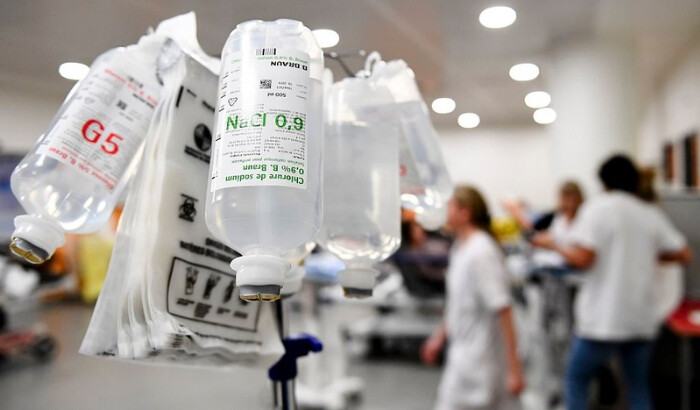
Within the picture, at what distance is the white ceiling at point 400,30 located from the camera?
690 mm

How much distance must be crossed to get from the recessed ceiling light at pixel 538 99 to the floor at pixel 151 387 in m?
2.19

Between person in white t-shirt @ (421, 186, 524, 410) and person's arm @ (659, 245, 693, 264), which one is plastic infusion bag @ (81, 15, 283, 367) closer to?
person in white t-shirt @ (421, 186, 524, 410)

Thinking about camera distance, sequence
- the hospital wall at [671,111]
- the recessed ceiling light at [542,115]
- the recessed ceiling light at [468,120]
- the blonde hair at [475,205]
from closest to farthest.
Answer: the recessed ceiling light at [468,120]
the recessed ceiling light at [542,115]
the blonde hair at [475,205]
the hospital wall at [671,111]

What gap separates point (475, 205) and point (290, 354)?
162 centimetres

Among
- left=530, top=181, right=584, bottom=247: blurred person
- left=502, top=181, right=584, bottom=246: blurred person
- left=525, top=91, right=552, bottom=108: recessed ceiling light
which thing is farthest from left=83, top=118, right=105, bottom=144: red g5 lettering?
left=530, top=181, right=584, bottom=247: blurred person

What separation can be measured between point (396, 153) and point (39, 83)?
1.60ft

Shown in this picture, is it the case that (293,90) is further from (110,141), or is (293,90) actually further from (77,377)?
(77,377)

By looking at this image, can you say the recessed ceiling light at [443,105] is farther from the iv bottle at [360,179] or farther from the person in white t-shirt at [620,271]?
the person in white t-shirt at [620,271]

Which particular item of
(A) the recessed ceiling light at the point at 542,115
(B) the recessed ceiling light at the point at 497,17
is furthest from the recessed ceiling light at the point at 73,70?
(A) the recessed ceiling light at the point at 542,115

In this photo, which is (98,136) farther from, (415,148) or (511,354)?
(511,354)

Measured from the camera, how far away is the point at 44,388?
11.4 ft

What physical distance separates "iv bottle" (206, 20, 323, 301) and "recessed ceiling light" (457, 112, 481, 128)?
19.2 inches

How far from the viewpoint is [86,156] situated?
→ 1.82 feet

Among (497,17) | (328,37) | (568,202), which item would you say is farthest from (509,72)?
(568,202)
